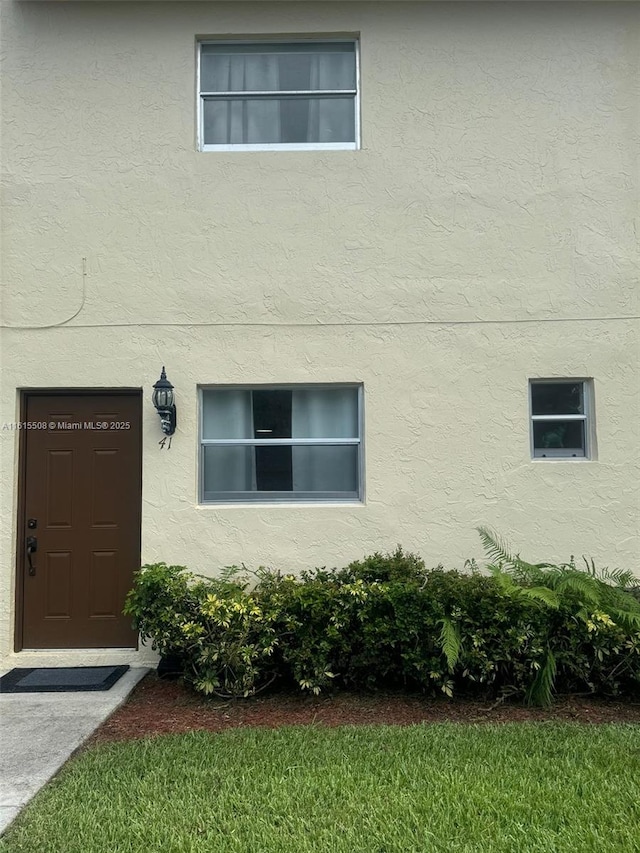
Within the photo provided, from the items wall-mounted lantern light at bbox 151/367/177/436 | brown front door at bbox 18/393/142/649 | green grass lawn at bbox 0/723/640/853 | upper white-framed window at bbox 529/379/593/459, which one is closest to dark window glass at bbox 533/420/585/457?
upper white-framed window at bbox 529/379/593/459

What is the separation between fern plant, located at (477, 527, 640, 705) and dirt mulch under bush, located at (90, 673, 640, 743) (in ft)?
0.89

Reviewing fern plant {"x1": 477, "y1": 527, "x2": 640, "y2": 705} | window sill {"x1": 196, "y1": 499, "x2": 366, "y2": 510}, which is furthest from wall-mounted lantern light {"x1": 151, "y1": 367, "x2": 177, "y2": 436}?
fern plant {"x1": 477, "y1": 527, "x2": 640, "y2": 705}

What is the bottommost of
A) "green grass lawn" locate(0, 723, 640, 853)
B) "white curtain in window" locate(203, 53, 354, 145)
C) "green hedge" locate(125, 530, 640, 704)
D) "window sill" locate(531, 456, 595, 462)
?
"green grass lawn" locate(0, 723, 640, 853)

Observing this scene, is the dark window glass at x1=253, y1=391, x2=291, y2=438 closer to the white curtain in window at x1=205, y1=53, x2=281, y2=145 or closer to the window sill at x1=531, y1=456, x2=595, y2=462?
the window sill at x1=531, y1=456, x2=595, y2=462

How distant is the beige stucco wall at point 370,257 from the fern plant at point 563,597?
2.06 feet

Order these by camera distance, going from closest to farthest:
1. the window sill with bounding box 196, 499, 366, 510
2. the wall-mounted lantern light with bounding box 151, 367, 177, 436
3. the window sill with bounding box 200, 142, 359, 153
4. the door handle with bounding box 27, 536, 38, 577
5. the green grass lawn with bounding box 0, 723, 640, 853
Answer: the green grass lawn with bounding box 0, 723, 640, 853, the wall-mounted lantern light with bounding box 151, 367, 177, 436, the window sill with bounding box 196, 499, 366, 510, the door handle with bounding box 27, 536, 38, 577, the window sill with bounding box 200, 142, 359, 153

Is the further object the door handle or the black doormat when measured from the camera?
the door handle

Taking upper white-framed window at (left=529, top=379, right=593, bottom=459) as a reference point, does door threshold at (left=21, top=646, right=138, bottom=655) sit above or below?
below

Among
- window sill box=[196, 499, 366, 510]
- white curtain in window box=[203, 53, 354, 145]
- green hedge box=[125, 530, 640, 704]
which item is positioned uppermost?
white curtain in window box=[203, 53, 354, 145]

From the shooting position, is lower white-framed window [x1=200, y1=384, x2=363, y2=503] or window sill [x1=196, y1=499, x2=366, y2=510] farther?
lower white-framed window [x1=200, y1=384, x2=363, y2=503]

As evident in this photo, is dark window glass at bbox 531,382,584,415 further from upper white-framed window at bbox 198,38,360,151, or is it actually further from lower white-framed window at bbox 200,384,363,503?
upper white-framed window at bbox 198,38,360,151

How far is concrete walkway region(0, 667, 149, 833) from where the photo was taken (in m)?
3.49

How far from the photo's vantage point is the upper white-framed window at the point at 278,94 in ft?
20.0

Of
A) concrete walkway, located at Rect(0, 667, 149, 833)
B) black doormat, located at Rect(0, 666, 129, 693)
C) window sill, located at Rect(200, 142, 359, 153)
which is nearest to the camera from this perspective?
concrete walkway, located at Rect(0, 667, 149, 833)
